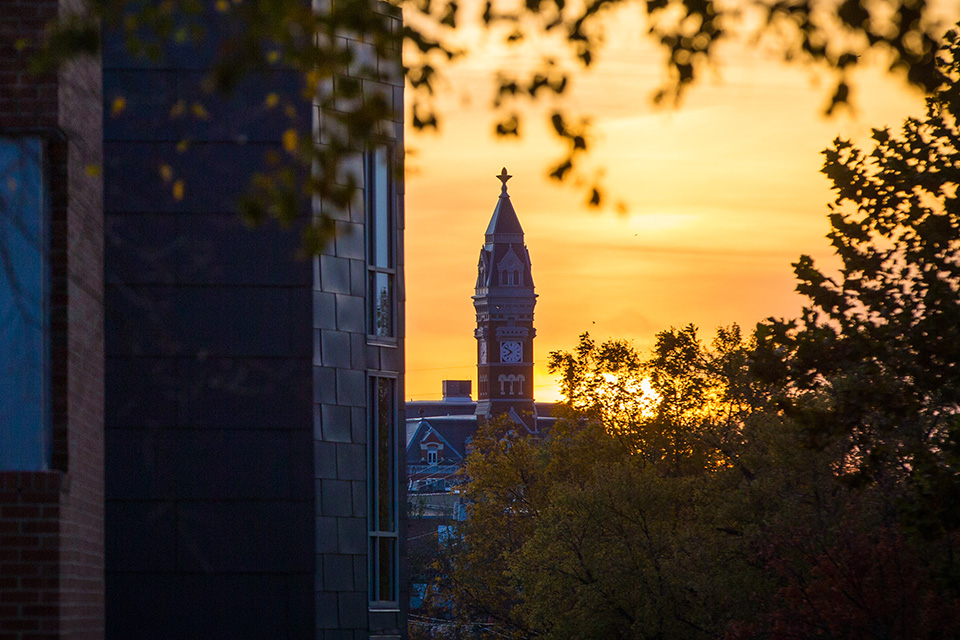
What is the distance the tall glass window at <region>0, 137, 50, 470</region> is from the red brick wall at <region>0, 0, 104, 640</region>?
0.32 ft

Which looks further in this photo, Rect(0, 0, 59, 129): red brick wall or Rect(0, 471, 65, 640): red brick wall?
Rect(0, 0, 59, 129): red brick wall

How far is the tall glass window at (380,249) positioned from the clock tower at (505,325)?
122 metres

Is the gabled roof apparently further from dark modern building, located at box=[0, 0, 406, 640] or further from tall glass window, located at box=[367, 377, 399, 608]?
dark modern building, located at box=[0, 0, 406, 640]

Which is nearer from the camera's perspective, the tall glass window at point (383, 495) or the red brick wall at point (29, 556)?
the red brick wall at point (29, 556)

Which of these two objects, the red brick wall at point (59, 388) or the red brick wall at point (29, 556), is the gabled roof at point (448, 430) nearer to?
the red brick wall at point (59, 388)

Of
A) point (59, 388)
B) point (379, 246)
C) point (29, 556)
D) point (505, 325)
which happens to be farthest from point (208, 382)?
point (505, 325)

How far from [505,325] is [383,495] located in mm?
125956

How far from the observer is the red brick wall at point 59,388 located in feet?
26.0

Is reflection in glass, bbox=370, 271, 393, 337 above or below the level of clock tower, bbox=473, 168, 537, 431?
below

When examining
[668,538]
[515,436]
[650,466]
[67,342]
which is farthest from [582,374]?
[67,342]

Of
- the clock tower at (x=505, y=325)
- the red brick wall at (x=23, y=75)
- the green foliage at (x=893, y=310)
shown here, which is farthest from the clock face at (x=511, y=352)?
the red brick wall at (x=23, y=75)

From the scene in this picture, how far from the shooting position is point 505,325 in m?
143

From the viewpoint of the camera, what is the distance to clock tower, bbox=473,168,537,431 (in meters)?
141

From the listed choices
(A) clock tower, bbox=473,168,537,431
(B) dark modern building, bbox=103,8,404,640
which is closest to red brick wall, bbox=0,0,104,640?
(B) dark modern building, bbox=103,8,404,640
